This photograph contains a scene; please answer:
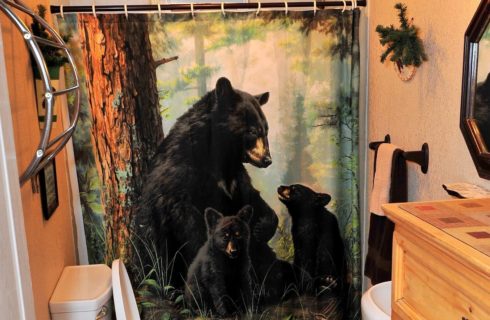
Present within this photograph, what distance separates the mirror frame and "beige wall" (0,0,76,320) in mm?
1482

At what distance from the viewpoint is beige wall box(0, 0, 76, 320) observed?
1521mm

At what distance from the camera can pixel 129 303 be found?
2121 millimetres

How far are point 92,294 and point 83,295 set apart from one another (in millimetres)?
35

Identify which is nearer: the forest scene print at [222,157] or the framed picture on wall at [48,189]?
the framed picture on wall at [48,189]

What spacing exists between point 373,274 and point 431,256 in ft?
3.22

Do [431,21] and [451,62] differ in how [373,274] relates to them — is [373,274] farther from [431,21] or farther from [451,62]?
[431,21]

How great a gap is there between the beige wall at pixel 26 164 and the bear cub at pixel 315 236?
1.12 metres

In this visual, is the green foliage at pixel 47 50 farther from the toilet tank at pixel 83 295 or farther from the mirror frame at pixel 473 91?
the mirror frame at pixel 473 91

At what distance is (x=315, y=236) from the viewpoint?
94.1 inches

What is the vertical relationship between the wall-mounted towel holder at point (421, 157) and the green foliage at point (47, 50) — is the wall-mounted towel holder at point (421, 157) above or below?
below

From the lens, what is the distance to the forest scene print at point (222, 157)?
2139 millimetres

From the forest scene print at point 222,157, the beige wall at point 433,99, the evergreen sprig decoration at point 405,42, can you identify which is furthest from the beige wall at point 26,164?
the beige wall at point 433,99

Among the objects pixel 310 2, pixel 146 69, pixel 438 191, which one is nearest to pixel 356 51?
pixel 310 2

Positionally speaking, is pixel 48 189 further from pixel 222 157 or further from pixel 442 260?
pixel 442 260
